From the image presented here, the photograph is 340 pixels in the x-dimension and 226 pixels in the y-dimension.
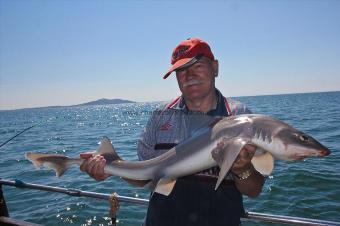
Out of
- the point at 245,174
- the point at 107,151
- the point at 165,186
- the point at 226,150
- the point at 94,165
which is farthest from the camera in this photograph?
the point at 107,151

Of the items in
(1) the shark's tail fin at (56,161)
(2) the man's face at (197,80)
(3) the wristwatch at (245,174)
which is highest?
(2) the man's face at (197,80)

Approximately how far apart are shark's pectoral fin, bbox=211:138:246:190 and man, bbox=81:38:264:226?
0.13m

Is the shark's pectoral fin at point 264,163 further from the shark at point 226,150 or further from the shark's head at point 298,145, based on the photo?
the shark's head at point 298,145

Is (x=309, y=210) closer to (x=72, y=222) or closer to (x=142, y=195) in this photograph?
(x=142, y=195)

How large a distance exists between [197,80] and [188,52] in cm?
33

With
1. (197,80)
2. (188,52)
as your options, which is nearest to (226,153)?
(197,80)

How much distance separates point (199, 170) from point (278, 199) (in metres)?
7.59

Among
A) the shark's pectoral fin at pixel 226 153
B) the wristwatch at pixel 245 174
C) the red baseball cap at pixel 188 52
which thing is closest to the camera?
the shark's pectoral fin at pixel 226 153

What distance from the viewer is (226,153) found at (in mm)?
3375

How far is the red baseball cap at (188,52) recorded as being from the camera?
13.1ft

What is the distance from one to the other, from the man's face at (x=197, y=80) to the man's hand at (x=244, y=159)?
87cm

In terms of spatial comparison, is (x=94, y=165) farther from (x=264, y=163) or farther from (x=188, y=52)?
(x=264, y=163)

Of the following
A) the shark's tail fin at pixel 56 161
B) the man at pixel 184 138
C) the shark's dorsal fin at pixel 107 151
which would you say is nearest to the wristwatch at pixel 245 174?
the man at pixel 184 138

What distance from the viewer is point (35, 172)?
16.3 metres
